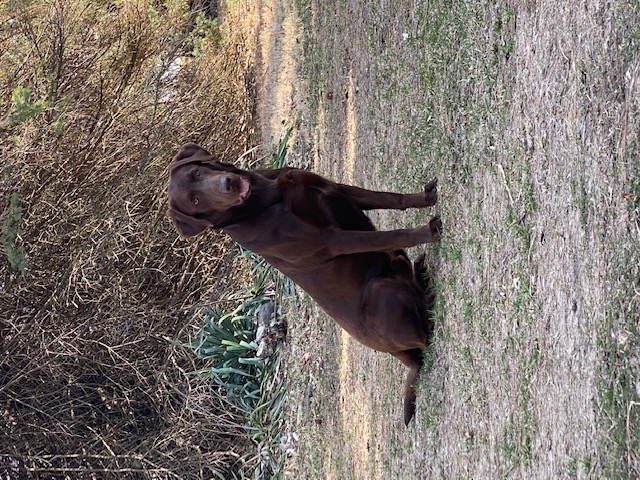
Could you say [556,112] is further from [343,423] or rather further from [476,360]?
[343,423]

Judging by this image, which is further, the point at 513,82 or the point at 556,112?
the point at 513,82

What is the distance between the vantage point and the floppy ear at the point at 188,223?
182 inches

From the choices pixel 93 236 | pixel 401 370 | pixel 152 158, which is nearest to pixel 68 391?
pixel 93 236

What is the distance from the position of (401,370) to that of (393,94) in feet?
7.33

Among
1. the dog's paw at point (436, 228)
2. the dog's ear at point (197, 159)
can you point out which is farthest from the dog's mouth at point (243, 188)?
the dog's paw at point (436, 228)

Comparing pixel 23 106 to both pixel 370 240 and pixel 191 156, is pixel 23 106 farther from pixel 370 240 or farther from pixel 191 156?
pixel 370 240

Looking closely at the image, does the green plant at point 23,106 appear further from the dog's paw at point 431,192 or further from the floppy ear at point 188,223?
the dog's paw at point 431,192

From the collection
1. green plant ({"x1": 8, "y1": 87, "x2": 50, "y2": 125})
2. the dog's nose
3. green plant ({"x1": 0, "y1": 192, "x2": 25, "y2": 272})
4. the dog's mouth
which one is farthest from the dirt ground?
→ green plant ({"x1": 0, "y1": 192, "x2": 25, "y2": 272})

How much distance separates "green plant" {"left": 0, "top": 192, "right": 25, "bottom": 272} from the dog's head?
371 cm

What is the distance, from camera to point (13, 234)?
26.4ft

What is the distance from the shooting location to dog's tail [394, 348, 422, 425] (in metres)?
5.21

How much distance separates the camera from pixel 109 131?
9453 millimetres

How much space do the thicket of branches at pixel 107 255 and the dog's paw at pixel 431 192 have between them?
5054 mm

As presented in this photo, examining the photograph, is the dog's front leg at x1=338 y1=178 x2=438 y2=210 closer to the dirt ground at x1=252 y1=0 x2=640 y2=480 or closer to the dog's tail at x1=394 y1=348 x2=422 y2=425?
the dirt ground at x1=252 y1=0 x2=640 y2=480
